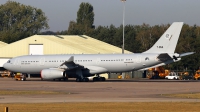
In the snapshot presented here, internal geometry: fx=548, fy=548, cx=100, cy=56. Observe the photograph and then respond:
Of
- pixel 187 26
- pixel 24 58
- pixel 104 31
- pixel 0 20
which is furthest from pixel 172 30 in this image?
pixel 0 20

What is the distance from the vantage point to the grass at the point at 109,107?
27.5 metres

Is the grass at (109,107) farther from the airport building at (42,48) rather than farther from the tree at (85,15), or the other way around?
the tree at (85,15)

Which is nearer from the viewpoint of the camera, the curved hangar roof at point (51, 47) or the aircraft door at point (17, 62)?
the aircraft door at point (17, 62)

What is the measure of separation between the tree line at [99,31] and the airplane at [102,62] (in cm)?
3351

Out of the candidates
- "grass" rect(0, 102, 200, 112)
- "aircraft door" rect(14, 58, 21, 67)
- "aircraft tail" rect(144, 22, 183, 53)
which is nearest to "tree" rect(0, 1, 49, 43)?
"aircraft door" rect(14, 58, 21, 67)

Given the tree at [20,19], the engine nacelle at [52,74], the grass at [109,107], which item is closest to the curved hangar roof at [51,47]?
the engine nacelle at [52,74]

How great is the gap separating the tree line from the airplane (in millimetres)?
33511

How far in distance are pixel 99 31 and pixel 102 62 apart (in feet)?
251

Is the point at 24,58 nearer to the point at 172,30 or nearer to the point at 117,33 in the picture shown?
the point at 172,30

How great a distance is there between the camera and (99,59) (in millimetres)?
65938

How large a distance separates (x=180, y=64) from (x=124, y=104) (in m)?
69.2

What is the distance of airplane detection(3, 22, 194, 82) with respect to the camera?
208 ft

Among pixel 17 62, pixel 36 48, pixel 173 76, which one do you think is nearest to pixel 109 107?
pixel 17 62

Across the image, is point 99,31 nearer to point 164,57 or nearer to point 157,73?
point 157,73
